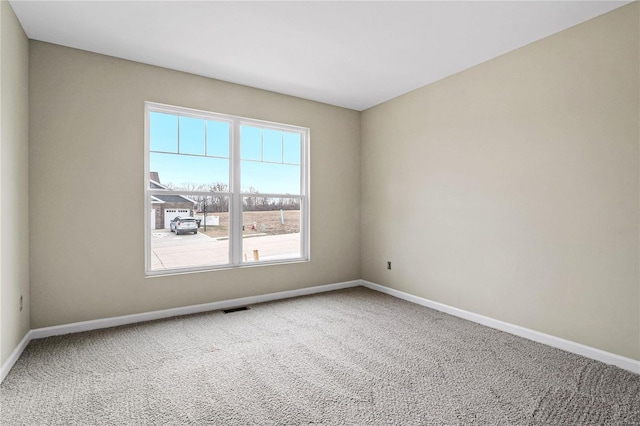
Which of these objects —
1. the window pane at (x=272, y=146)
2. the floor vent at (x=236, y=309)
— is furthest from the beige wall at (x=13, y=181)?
the window pane at (x=272, y=146)

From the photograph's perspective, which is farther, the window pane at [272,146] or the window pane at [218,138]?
the window pane at [272,146]

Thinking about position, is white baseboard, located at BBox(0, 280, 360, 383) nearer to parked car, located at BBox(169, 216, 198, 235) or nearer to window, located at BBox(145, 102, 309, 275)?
window, located at BBox(145, 102, 309, 275)

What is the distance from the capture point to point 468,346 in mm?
2832

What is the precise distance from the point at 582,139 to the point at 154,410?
12.0 ft

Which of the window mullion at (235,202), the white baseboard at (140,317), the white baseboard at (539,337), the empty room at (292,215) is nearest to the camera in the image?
the empty room at (292,215)

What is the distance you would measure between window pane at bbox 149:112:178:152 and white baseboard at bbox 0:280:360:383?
5.80 feet

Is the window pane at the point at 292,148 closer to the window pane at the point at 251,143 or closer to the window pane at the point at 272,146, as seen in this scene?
the window pane at the point at 272,146

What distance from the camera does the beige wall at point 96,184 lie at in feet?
9.71

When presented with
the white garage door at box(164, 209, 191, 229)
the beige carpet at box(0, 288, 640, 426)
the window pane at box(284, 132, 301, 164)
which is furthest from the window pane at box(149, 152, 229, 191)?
the beige carpet at box(0, 288, 640, 426)

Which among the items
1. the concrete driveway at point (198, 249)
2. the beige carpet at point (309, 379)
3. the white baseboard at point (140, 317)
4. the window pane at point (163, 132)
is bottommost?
the beige carpet at point (309, 379)

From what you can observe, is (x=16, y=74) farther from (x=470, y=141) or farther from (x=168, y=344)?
(x=470, y=141)

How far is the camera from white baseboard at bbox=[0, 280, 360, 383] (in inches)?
104

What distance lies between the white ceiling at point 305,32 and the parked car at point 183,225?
1.64 metres

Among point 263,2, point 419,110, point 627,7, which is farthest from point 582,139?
point 263,2
